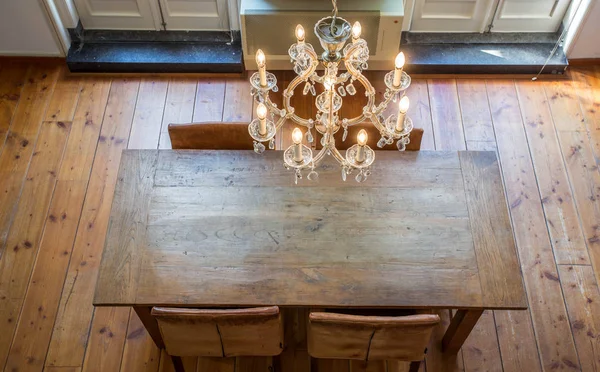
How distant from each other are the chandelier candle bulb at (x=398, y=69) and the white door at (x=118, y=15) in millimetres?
2522

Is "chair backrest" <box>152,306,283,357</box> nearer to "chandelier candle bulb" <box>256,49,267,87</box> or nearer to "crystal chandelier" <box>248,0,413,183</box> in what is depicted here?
"crystal chandelier" <box>248,0,413,183</box>

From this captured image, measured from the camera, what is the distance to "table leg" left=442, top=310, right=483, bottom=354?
2607mm

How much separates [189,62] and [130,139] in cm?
68

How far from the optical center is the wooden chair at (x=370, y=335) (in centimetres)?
224

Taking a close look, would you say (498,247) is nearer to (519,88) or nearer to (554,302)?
(554,302)

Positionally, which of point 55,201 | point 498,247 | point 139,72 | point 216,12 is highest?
point 216,12

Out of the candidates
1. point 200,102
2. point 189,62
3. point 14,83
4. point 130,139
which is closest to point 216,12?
point 189,62

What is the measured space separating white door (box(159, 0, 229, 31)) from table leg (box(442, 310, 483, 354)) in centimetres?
254

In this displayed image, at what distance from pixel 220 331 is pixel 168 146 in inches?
67.9

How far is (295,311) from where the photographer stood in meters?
3.12

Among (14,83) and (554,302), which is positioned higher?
(14,83)

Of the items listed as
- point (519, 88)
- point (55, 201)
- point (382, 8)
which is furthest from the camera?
point (519, 88)

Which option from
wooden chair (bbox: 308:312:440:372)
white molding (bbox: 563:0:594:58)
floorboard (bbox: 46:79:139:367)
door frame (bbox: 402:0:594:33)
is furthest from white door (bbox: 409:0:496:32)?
wooden chair (bbox: 308:312:440:372)

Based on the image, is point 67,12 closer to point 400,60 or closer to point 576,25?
point 400,60
